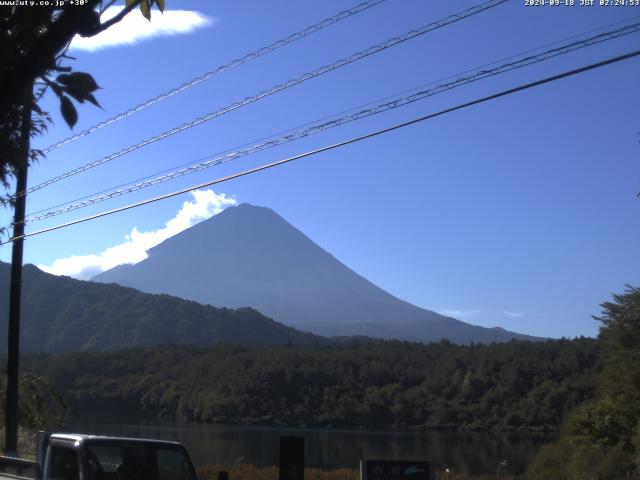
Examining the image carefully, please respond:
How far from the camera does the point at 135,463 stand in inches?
336

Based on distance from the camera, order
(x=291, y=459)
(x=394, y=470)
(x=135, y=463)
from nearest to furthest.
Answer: (x=135, y=463), (x=394, y=470), (x=291, y=459)

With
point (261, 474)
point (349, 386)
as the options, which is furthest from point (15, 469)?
point (349, 386)

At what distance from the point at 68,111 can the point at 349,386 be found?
59.2 m

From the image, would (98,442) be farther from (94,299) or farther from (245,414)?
(94,299)

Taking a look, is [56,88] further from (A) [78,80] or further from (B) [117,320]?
(B) [117,320]

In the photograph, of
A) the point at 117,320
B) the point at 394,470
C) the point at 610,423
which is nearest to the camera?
the point at 394,470

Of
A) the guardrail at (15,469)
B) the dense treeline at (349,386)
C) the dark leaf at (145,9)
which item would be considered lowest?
the guardrail at (15,469)

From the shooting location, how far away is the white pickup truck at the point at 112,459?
8461mm

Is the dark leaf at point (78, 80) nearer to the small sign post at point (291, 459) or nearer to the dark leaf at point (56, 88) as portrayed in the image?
the dark leaf at point (56, 88)

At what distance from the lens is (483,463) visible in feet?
111

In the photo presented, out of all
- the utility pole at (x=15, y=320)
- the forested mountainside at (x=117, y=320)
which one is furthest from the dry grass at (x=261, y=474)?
the forested mountainside at (x=117, y=320)

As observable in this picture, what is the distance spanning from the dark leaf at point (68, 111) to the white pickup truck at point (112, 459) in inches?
138

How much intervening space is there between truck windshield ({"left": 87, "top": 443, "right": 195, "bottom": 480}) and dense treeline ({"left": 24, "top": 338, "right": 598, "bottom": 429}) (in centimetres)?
4424

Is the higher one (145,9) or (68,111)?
(145,9)
